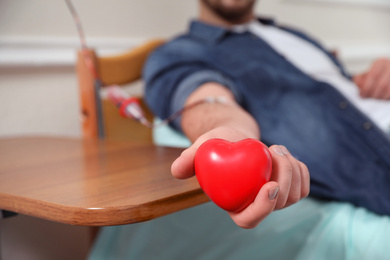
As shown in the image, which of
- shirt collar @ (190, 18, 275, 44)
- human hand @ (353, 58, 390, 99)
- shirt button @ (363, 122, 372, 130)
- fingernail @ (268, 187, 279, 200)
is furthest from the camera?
shirt collar @ (190, 18, 275, 44)

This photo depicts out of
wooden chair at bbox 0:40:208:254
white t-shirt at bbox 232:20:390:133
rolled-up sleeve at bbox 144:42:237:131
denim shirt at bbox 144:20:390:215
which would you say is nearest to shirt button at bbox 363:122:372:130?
denim shirt at bbox 144:20:390:215

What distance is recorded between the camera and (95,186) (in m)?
0.43

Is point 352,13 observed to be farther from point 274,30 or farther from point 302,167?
point 302,167

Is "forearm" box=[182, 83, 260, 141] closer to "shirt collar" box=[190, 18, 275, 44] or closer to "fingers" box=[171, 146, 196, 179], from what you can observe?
"fingers" box=[171, 146, 196, 179]

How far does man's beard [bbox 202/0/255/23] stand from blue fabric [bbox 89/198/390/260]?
25.6 inches

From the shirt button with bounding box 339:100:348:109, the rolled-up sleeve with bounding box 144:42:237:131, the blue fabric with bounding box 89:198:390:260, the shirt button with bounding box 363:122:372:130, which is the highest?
the rolled-up sleeve with bounding box 144:42:237:131

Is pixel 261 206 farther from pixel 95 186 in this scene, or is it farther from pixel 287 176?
pixel 95 186

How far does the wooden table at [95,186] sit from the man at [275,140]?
0.06 meters

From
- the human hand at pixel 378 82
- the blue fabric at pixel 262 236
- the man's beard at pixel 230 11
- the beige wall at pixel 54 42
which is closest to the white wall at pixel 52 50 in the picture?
the beige wall at pixel 54 42

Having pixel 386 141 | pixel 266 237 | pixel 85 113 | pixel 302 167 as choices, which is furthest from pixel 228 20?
pixel 302 167

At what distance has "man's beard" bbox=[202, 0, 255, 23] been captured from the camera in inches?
44.2

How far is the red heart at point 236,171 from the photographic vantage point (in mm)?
300

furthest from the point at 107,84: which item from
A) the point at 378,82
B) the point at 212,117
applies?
the point at 378,82

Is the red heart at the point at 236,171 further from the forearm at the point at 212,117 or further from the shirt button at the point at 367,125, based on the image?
the shirt button at the point at 367,125
